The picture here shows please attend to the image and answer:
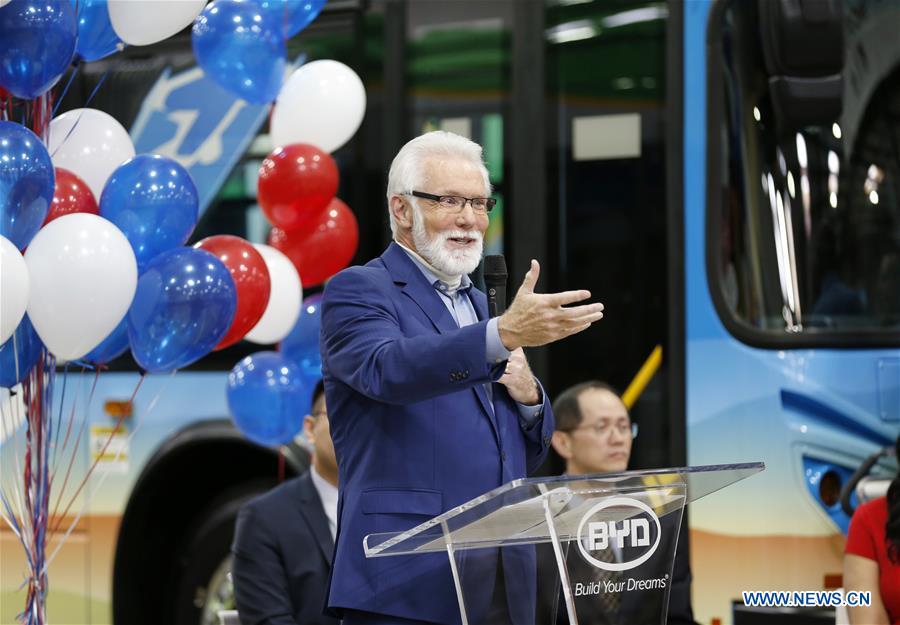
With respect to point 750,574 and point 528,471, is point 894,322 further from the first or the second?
point 528,471

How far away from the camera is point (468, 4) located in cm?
566

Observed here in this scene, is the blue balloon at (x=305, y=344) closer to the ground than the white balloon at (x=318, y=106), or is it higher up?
closer to the ground

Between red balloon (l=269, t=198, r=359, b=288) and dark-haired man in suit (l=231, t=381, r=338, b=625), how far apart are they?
0.79 m

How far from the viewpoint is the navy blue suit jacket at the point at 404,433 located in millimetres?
2838

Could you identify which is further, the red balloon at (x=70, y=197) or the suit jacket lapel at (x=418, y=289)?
the red balloon at (x=70, y=197)

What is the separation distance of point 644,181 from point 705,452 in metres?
1.13

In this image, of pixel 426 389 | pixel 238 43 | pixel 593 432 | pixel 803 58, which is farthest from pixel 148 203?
pixel 803 58

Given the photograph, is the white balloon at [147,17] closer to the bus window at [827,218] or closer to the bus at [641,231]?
the bus at [641,231]

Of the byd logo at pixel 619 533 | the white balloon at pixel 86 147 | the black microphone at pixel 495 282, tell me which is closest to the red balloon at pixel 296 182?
the white balloon at pixel 86 147

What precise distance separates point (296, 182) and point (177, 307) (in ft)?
3.44

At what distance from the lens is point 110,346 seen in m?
4.30

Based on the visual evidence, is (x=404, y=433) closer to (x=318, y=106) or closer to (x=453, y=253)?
(x=453, y=253)

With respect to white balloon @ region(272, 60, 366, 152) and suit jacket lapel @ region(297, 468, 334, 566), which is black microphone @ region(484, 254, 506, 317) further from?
white balloon @ region(272, 60, 366, 152)

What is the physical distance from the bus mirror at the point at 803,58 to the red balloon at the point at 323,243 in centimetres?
171
